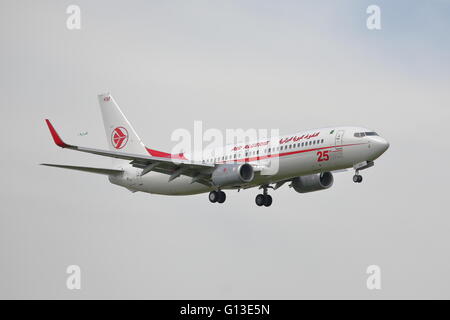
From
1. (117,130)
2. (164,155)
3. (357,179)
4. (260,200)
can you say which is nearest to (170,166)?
(164,155)

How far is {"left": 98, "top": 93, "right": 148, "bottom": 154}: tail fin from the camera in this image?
227 feet

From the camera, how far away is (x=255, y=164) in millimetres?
57938

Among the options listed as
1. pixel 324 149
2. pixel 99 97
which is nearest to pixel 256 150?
pixel 324 149

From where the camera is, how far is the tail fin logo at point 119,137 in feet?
230

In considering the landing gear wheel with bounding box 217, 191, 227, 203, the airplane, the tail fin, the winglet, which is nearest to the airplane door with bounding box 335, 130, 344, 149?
the airplane

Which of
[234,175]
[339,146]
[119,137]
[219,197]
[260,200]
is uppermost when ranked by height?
[119,137]

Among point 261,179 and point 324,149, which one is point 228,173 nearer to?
point 261,179

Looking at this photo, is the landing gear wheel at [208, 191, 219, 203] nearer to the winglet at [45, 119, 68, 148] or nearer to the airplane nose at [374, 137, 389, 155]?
the airplane nose at [374, 137, 389, 155]

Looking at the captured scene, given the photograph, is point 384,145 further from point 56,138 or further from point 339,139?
point 56,138

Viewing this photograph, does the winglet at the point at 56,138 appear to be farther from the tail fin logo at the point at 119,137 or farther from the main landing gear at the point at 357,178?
the tail fin logo at the point at 119,137

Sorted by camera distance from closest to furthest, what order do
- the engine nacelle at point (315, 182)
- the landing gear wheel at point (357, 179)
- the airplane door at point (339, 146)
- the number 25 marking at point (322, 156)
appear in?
the landing gear wheel at point (357, 179) < the airplane door at point (339, 146) < the number 25 marking at point (322, 156) < the engine nacelle at point (315, 182)

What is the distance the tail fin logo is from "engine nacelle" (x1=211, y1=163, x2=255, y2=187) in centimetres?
1415

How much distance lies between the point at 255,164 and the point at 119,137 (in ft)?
53.8

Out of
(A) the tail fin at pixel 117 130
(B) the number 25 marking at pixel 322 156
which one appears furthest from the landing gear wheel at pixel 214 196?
(A) the tail fin at pixel 117 130
